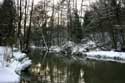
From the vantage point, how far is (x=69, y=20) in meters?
58.2

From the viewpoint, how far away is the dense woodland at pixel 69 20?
39.6m

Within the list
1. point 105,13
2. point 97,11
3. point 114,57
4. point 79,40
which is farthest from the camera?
point 79,40

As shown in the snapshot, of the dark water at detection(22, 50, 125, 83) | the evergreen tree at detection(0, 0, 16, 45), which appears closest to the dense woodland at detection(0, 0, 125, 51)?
the evergreen tree at detection(0, 0, 16, 45)

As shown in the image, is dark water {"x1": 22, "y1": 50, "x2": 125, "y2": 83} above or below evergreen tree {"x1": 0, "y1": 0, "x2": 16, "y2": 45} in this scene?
below

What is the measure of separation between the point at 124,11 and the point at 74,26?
51.0 ft

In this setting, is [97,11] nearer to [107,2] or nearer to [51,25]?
[107,2]

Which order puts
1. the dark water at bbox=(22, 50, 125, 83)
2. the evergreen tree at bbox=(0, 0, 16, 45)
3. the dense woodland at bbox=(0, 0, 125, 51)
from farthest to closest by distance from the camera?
the dense woodland at bbox=(0, 0, 125, 51) < the evergreen tree at bbox=(0, 0, 16, 45) < the dark water at bbox=(22, 50, 125, 83)

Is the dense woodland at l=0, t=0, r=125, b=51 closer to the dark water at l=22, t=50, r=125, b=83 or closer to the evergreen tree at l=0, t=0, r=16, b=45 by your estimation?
the evergreen tree at l=0, t=0, r=16, b=45

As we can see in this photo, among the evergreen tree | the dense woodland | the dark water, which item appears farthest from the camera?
the dense woodland

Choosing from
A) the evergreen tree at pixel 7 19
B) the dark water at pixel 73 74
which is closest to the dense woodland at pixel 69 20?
the evergreen tree at pixel 7 19

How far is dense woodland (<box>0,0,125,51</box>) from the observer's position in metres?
39.6

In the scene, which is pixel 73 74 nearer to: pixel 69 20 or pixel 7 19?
pixel 7 19

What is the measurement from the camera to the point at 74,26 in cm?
5575

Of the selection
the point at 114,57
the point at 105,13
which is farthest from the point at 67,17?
the point at 114,57
